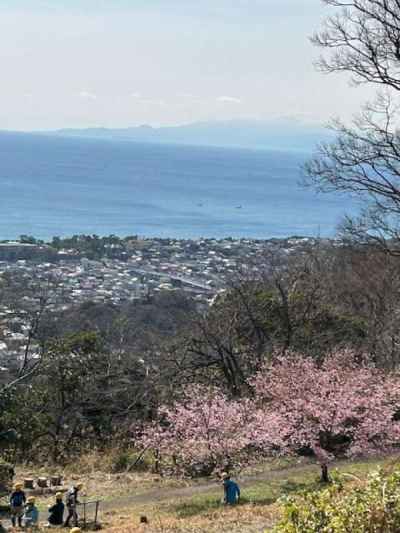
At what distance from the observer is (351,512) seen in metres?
4.43

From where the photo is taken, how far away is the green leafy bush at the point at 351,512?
14.4 feet

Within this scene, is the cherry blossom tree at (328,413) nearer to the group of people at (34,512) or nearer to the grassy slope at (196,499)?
the grassy slope at (196,499)

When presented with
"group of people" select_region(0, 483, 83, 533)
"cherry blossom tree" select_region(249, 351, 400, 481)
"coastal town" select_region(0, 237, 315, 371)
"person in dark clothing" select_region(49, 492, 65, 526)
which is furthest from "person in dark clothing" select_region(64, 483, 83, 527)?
"coastal town" select_region(0, 237, 315, 371)

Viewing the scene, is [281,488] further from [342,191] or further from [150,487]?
[342,191]

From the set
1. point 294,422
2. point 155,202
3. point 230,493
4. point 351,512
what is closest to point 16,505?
point 230,493

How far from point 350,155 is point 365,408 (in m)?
6.49

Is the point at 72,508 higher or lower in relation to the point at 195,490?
higher

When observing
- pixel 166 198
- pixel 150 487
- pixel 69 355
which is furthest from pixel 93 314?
pixel 166 198

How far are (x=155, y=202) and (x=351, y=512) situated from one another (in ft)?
344

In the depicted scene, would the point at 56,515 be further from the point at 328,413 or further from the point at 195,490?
the point at 328,413

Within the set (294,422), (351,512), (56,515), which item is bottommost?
(56,515)

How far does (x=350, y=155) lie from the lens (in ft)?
28.5

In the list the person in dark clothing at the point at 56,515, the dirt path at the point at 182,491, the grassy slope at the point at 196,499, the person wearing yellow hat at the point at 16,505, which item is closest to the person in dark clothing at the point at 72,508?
the person in dark clothing at the point at 56,515

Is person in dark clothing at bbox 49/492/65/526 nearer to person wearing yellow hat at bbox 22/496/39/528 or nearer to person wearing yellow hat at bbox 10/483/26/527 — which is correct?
person wearing yellow hat at bbox 22/496/39/528
